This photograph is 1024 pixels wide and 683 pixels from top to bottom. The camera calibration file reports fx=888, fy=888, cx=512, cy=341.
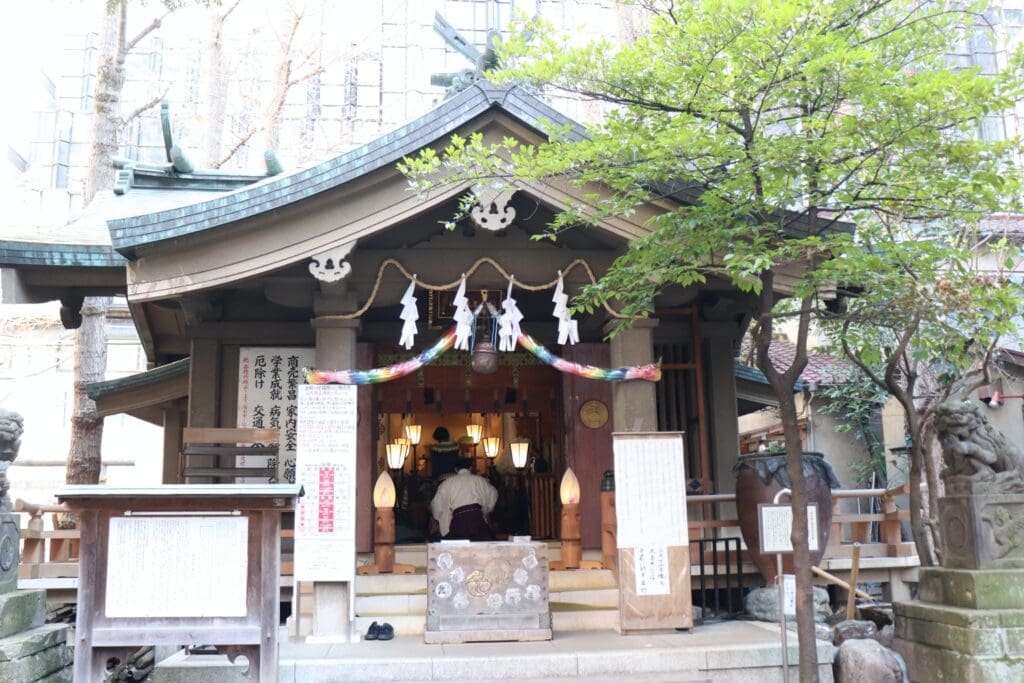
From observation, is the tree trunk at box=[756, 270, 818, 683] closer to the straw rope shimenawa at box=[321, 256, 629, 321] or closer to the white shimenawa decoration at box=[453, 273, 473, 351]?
the straw rope shimenawa at box=[321, 256, 629, 321]

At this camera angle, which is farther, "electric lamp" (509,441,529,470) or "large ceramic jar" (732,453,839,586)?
"electric lamp" (509,441,529,470)

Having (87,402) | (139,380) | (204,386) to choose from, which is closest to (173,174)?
(204,386)

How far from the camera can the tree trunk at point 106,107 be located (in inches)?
669

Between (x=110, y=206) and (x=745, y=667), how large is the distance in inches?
382

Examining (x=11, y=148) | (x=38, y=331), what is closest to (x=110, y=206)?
(x=38, y=331)

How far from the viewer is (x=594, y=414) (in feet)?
42.0

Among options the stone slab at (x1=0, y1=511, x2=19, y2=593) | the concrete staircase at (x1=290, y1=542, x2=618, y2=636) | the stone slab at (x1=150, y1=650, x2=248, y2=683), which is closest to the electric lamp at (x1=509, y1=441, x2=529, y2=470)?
the concrete staircase at (x1=290, y1=542, x2=618, y2=636)

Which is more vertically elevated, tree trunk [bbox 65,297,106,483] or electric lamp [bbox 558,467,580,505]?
tree trunk [bbox 65,297,106,483]

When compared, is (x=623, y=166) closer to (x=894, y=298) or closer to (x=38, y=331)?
(x=894, y=298)

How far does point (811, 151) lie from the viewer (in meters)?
7.12

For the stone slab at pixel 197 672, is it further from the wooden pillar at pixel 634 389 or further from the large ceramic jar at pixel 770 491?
the large ceramic jar at pixel 770 491

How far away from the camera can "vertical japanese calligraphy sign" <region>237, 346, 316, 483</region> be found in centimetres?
1199

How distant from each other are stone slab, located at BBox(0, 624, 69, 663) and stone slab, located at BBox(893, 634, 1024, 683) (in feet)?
24.6

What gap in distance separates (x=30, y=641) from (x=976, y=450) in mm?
8083
